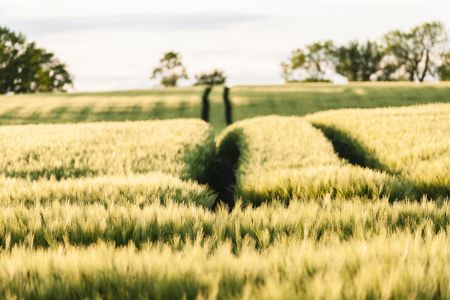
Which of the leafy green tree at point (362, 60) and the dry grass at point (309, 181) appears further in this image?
the leafy green tree at point (362, 60)

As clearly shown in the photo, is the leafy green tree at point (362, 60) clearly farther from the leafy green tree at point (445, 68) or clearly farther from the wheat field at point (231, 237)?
the wheat field at point (231, 237)

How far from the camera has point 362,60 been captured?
85688 mm

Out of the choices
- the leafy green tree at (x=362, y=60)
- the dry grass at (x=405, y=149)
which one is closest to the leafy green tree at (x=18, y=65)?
the leafy green tree at (x=362, y=60)

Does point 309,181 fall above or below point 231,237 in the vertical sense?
below

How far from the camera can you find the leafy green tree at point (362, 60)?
8491cm

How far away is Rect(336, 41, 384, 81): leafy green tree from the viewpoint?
279ft

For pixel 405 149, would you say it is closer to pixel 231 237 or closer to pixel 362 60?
pixel 231 237

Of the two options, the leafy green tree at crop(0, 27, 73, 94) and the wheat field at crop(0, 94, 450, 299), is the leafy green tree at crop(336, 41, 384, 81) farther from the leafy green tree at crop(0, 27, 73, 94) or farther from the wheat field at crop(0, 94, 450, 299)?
the wheat field at crop(0, 94, 450, 299)

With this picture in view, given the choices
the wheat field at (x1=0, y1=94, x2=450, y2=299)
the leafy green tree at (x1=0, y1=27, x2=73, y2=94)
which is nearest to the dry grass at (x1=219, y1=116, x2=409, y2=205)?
the wheat field at (x1=0, y1=94, x2=450, y2=299)

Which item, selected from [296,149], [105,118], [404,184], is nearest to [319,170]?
[404,184]

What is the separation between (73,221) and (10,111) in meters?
39.1

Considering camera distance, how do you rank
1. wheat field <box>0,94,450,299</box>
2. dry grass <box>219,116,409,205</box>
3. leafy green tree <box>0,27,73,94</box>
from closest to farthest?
wheat field <box>0,94,450,299</box>
dry grass <box>219,116,409,205</box>
leafy green tree <box>0,27,73,94</box>

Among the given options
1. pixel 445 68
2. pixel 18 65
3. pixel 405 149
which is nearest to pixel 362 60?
pixel 445 68

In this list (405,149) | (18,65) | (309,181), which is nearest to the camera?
(309,181)
